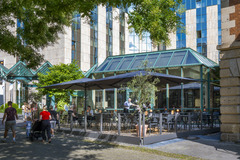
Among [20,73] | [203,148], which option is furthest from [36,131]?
[20,73]

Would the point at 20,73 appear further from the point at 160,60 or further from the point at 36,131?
the point at 36,131

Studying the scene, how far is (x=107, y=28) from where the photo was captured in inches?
1849

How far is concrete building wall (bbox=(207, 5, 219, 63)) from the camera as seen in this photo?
178ft

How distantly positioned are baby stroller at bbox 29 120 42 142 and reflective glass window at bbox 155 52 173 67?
1275 centimetres

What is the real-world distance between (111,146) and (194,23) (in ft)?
167

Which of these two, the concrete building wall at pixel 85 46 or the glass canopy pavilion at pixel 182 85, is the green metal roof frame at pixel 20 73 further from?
the concrete building wall at pixel 85 46

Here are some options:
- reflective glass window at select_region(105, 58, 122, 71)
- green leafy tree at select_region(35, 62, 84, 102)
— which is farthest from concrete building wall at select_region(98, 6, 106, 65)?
reflective glass window at select_region(105, 58, 122, 71)

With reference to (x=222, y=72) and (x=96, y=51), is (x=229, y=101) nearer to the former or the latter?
(x=222, y=72)

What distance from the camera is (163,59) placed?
2320 cm

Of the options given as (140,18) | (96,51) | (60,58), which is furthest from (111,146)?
(96,51)

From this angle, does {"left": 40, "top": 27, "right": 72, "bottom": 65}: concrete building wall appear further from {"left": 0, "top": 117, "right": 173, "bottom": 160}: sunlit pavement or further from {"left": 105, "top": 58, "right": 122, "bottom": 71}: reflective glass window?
{"left": 0, "top": 117, "right": 173, "bottom": 160}: sunlit pavement

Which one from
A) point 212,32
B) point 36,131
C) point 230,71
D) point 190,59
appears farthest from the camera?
point 212,32

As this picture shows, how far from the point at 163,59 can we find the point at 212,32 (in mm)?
35455

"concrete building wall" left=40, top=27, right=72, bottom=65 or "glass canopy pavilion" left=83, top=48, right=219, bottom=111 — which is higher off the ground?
"concrete building wall" left=40, top=27, right=72, bottom=65
